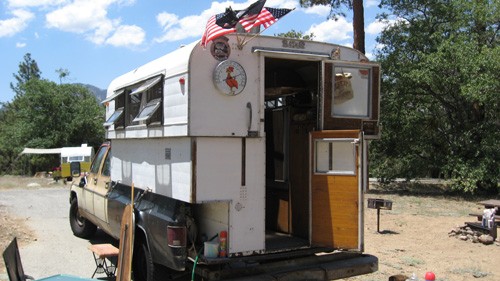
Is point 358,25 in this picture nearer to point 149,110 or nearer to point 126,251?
point 149,110

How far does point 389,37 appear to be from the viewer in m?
20.3

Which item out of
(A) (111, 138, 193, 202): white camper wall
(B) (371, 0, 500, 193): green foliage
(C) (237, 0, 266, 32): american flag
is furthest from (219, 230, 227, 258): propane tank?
(B) (371, 0, 500, 193): green foliage

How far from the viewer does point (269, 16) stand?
17.4 ft

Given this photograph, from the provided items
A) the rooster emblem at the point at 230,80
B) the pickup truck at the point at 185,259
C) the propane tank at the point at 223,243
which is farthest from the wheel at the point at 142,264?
the rooster emblem at the point at 230,80

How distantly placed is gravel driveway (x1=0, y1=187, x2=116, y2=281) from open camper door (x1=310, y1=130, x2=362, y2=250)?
3.64 metres

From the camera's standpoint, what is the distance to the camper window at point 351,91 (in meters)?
5.49

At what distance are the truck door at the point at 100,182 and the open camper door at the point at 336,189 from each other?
11.7ft

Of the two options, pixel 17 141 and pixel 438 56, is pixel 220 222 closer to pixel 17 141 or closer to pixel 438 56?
pixel 438 56

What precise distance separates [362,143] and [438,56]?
14.3 meters

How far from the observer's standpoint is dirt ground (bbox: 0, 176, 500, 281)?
7332 mm

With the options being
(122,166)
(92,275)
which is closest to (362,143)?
(122,166)

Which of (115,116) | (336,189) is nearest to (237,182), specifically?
(336,189)

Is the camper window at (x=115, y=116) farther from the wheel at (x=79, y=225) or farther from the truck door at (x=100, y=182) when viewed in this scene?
the wheel at (x=79, y=225)

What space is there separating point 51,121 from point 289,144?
32.4 metres
